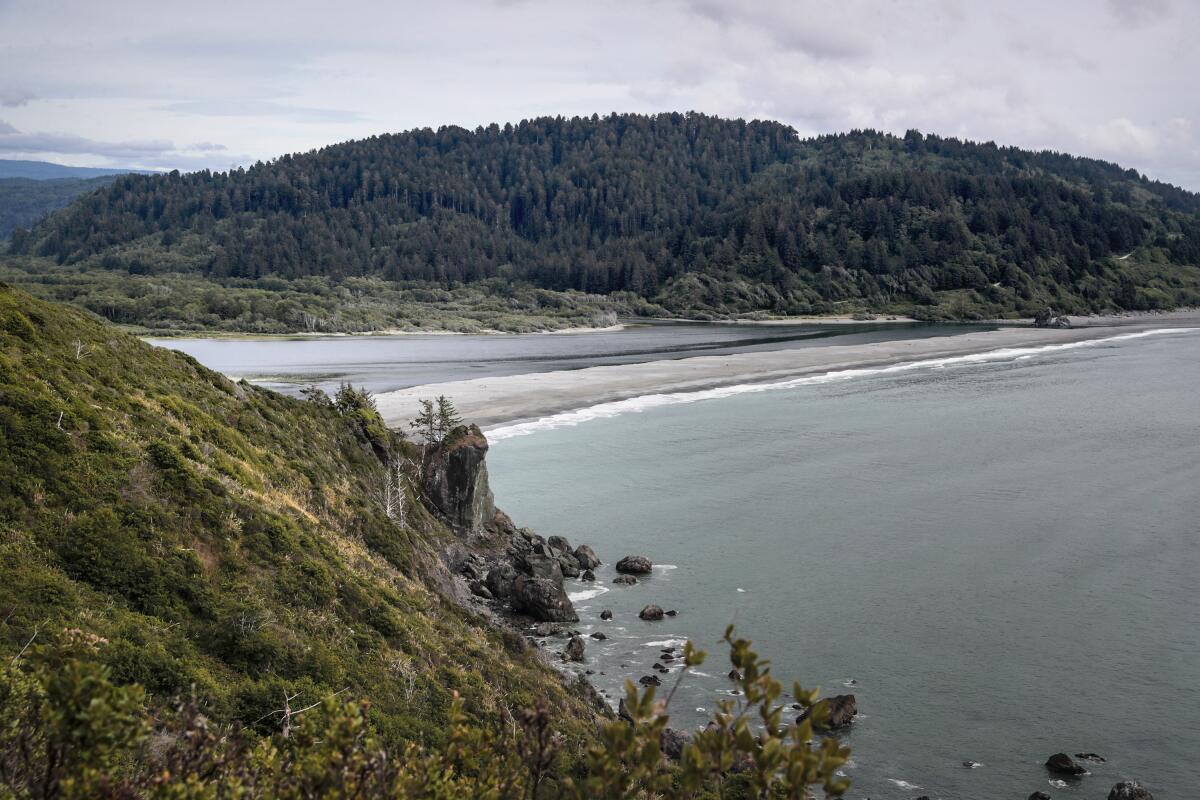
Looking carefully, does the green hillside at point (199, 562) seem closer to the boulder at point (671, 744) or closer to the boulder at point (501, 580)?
the boulder at point (671, 744)

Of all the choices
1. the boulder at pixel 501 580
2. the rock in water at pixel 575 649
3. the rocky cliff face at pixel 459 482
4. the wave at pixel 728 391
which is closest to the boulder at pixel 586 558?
the boulder at pixel 501 580

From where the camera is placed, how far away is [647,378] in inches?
3752

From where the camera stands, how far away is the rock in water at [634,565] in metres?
32.9

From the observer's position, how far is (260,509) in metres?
20.8

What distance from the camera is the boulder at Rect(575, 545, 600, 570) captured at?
1328 inches

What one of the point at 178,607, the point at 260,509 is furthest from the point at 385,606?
the point at 178,607

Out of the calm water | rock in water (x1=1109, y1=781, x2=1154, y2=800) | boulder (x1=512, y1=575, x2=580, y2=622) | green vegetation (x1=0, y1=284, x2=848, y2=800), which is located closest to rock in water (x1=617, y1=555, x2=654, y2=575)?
boulder (x1=512, y1=575, x2=580, y2=622)

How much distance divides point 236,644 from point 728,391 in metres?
72.9

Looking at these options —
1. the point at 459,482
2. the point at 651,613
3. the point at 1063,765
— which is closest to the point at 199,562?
the point at 651,613

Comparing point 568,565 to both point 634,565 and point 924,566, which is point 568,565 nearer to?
point 634,565

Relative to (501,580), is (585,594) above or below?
below

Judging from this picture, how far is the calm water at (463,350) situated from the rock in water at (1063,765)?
71.7 m

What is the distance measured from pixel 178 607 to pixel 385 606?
5.16 m

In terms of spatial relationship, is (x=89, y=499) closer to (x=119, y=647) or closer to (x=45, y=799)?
(x=119, y=647)
